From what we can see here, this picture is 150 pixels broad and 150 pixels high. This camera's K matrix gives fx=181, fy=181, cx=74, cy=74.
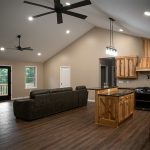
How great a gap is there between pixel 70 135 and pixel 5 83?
714 centimetres

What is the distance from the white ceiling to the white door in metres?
1.18

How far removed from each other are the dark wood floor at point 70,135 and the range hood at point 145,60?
262 centimetres

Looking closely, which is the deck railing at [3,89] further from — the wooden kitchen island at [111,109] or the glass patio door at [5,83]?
the wooden kitchen island at [111,109]

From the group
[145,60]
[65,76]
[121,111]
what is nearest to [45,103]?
[121,111]

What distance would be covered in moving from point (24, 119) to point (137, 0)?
188 inches

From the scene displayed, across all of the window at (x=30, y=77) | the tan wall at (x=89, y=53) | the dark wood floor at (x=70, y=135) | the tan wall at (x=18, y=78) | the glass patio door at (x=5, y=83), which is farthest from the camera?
the window at (x=30, y=77)

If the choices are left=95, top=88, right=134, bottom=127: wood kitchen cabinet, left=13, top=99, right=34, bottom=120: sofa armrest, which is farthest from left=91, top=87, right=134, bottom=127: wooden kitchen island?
left=13, top=99, right=34, bottom=120: sofa armrest

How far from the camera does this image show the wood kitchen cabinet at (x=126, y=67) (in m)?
8.23

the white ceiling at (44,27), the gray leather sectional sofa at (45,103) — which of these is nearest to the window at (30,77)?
the white ceiling at (44,27)

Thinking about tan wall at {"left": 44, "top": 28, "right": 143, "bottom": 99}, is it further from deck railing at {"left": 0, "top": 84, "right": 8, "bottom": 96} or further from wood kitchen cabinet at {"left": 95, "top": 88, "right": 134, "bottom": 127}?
wood kitchen cabinet at {"left": 95, "top": 88, "right": 134, "bottom": 127}

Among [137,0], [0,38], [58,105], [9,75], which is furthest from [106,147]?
[9,75]

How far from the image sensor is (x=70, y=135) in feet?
14.7

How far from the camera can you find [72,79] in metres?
10.8

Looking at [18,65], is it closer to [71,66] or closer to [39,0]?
[71,66]
